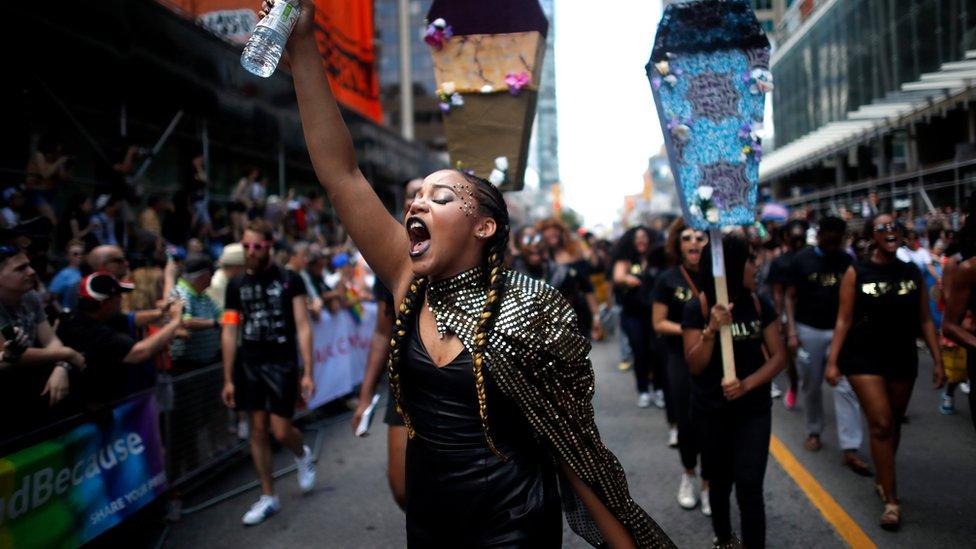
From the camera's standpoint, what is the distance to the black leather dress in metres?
2.22

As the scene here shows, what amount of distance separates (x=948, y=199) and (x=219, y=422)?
15.4m

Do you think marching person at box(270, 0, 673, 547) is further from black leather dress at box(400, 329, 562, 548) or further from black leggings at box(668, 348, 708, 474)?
black leggings at box(668, 348, 708, 474)

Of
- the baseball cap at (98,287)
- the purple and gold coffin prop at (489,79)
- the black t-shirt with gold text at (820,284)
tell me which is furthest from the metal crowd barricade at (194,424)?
the black t-shirt with gold text at (820,284)

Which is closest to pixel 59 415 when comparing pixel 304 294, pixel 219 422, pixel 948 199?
pixel 304 294

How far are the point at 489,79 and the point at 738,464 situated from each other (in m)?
2.38

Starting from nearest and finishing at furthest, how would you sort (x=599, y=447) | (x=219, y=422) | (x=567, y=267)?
(x=599, y=447), (x=219, y=422), (x=567, y=267)

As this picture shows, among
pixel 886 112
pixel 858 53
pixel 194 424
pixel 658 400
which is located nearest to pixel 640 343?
pixel 658 400

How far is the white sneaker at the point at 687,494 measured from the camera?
17.0ft

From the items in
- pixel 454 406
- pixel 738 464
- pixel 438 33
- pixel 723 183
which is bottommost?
pixel 738 464

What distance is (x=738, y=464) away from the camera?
13.1ft

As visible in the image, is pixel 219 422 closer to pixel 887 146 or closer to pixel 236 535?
pixel 236 535

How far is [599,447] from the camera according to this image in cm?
221

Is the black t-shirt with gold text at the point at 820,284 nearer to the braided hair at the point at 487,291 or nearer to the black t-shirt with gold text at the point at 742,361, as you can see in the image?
the black t-shirt with gold text at the point at 742,361

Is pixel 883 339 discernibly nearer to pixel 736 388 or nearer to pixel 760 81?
pixel 736 388
